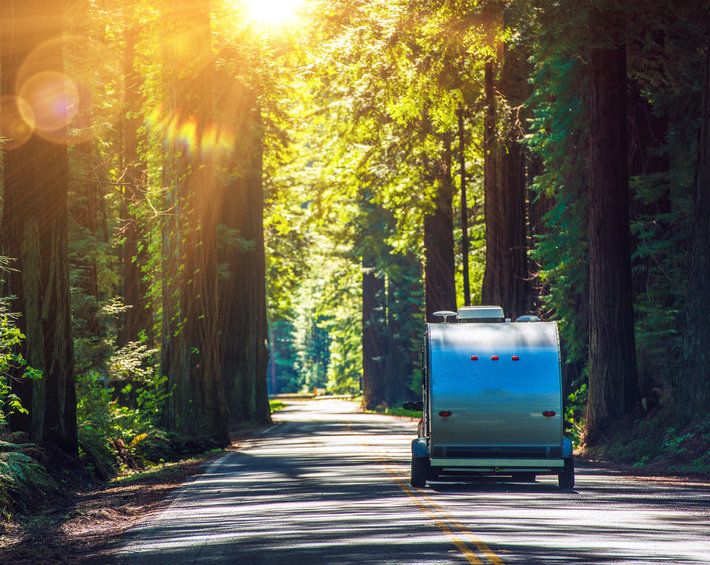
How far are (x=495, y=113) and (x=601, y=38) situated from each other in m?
12.3

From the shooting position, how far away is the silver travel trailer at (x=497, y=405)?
19828 millimetres

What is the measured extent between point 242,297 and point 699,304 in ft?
87.8

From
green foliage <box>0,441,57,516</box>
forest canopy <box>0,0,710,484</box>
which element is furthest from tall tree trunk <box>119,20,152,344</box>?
green foliage <box>0,441,57,516</box>

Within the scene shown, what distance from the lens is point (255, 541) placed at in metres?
13.9

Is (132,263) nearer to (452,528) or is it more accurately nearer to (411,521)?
(411,521)

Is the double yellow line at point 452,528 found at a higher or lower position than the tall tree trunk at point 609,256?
lower

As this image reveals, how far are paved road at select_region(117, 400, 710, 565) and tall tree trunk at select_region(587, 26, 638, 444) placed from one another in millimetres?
4856

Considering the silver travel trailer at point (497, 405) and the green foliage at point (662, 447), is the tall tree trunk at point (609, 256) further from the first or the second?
the silver travel trailer at point (497, 405)

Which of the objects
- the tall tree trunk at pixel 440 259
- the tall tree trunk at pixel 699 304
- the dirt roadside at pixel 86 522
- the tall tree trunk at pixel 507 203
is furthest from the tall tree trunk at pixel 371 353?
the dirt roadside at pixel 86 522

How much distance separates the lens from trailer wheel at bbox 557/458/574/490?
19984 millimetres

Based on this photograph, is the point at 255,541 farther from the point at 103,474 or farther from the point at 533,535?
the point at 103,474

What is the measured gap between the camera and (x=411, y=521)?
1552cm

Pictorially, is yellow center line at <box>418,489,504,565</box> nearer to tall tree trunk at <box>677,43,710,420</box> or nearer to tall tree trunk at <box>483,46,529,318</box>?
tall tree trunk at <box>677,43,710,420</box>

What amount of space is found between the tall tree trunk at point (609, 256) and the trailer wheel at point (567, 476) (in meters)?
8.53
